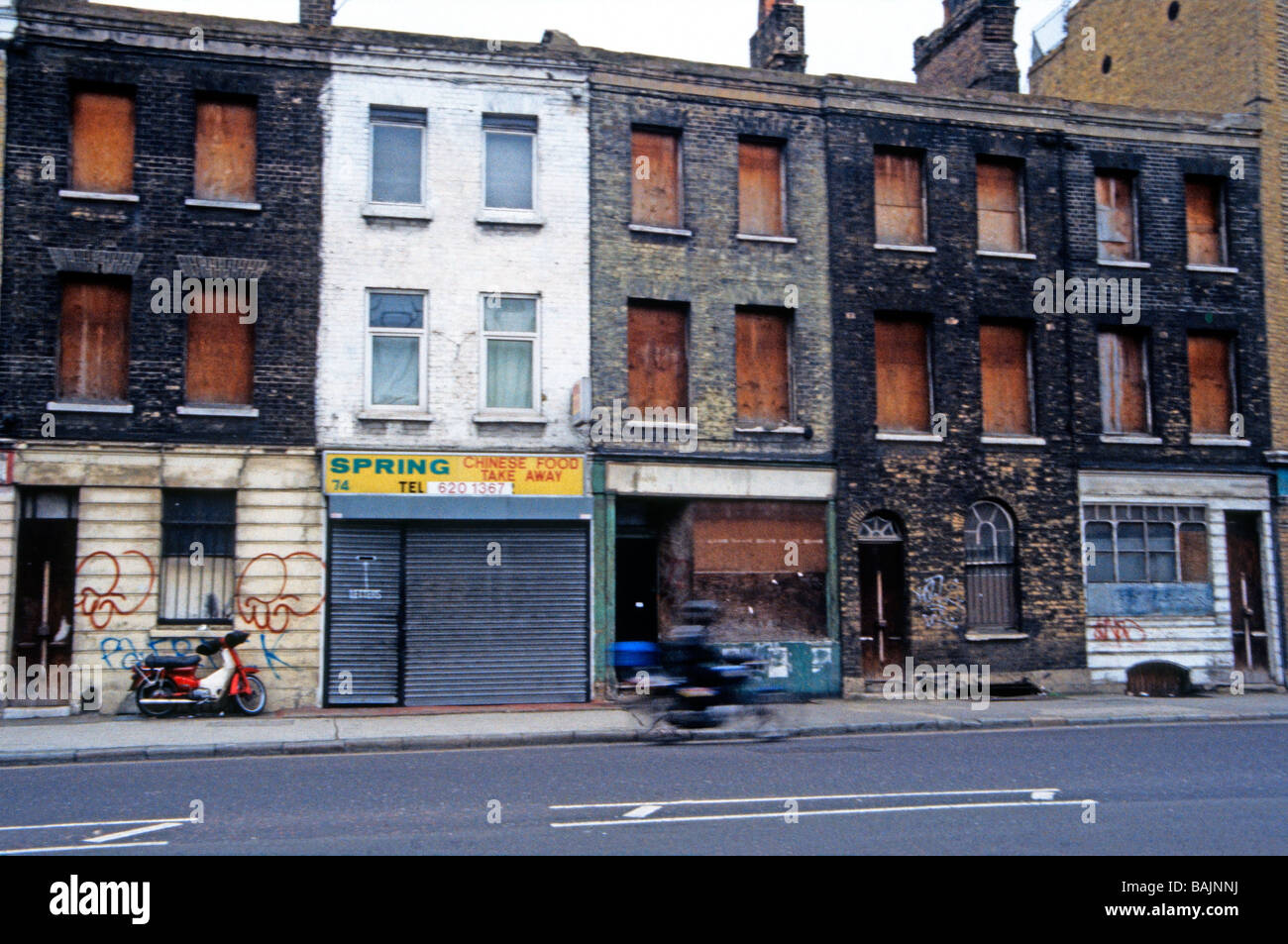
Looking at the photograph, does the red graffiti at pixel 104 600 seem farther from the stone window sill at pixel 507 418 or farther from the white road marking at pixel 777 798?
the white road marking at pixel 777 798

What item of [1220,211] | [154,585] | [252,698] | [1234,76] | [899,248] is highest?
[1234,76]

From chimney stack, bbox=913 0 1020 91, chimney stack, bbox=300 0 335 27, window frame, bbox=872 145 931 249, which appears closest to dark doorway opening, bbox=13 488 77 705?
chimney stack, bbox=300 0 335 27

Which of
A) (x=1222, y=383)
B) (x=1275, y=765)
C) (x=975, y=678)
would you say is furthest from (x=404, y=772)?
(x=1222, y=383)

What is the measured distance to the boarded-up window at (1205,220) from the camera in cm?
2250

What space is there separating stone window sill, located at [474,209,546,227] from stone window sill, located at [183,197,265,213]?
3.54m

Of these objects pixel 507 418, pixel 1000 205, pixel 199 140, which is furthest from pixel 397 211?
pixel 1000 205

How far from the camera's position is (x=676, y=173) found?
19.9 meters

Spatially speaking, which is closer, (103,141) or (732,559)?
(103,141)

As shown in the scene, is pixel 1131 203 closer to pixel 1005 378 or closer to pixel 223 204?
pixel 1005 378

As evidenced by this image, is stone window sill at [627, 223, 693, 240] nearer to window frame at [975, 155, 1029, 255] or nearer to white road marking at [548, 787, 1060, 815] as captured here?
window frame at [975, 155, 1029, 255]

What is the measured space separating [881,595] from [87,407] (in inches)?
533

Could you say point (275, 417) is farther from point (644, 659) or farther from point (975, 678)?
point (975, 678)

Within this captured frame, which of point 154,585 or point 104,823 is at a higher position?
point 154,585
